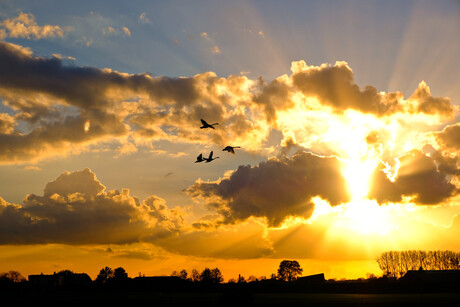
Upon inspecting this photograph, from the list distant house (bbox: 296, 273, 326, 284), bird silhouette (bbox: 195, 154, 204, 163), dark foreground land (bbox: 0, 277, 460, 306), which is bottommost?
dark foreground land (bbox: 0, 277, 460, 306)

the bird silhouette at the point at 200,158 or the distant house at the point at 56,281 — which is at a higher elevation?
the bird silhouette at the point at 200,158

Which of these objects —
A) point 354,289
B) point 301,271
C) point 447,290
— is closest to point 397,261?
point 301,271

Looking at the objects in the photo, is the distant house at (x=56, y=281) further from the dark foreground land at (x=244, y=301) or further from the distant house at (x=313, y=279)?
the dark foreground land at (x=244, y=301)

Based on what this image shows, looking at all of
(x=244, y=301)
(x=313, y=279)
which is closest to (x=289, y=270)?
(x=313, y=279)

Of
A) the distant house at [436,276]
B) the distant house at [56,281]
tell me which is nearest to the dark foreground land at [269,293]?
the distant house at [56,281]

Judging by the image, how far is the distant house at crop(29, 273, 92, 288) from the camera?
165625 mm

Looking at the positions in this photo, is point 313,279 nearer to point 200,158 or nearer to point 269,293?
point 269,293

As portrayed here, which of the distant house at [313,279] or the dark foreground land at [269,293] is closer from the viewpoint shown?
the dark foreground land at [269,293]

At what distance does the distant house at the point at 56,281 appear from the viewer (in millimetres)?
165625

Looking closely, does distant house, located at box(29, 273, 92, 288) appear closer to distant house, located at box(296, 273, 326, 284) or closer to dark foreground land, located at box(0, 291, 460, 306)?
distant house, located at box(296, 273, 326, 284)

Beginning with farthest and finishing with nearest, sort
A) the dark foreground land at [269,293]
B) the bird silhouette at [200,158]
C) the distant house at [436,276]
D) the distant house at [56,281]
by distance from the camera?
1. the distant house at [56,281]
2. the distant house at [436,276]
3. the dark foreground land at [269,293]
4. the bird silhouette at [200,158]

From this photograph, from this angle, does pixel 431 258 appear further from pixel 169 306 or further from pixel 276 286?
pixel 169 306

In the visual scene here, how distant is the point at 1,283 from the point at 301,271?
11488 centimetres

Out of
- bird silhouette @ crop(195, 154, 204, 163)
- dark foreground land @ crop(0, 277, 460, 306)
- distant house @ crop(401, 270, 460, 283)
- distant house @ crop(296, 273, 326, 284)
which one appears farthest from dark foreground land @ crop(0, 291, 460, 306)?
distant house @ crop(296, 273, 326, 284)
